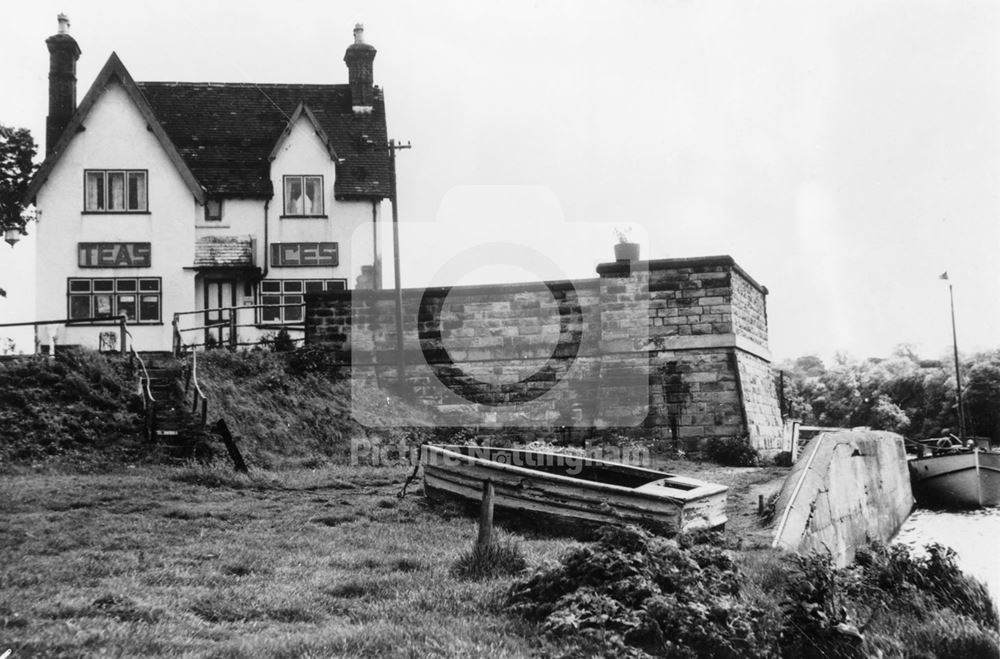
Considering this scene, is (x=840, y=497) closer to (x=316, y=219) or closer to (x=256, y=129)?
(x=316, y=219)

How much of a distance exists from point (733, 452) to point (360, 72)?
19.3 metres

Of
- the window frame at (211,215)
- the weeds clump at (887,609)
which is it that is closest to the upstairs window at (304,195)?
the window frame at (211,215)

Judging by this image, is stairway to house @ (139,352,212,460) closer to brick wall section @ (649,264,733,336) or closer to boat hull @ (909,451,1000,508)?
brick wall section @ (649,264,733,336)

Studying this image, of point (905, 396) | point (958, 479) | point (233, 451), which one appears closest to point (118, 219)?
point (233, 451)

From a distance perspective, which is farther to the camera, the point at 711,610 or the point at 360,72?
the point at 360,72

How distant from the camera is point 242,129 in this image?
95.4 feet

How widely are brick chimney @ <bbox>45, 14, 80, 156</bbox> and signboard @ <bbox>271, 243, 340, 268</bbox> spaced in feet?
24.9

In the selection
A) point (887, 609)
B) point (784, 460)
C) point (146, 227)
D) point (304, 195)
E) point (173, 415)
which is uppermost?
point (304, 195)

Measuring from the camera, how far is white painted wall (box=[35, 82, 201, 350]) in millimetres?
26203

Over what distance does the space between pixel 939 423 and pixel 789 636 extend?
4431cm

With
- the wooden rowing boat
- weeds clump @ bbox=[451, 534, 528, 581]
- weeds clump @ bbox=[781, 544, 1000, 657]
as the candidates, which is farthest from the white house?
weeds clump @ bbox=[781, 544, 1000, 657]

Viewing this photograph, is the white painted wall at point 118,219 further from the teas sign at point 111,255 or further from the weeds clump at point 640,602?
the weeds clump at point 640,602

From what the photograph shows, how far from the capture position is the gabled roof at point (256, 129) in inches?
1097

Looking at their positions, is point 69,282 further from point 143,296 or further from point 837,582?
point 837,582
